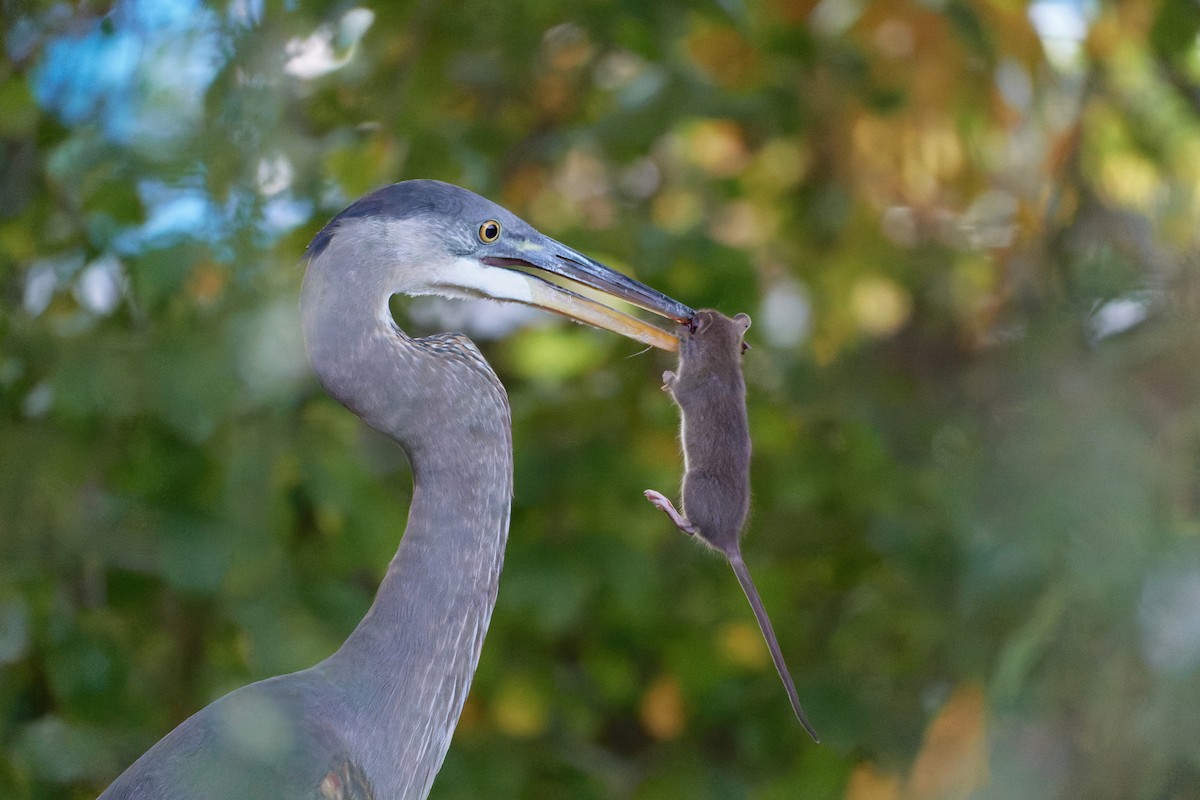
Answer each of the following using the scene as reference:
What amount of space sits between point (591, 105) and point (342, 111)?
0.64m

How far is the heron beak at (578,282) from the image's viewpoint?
1200 mm

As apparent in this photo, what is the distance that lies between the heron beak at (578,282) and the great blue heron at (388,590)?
0.03m

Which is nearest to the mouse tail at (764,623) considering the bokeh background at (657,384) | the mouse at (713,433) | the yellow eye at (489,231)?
the mouse at (713,433)

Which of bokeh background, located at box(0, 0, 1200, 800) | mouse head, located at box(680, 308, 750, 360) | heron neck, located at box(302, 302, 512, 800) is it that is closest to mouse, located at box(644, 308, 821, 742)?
mouse head, located at box(680, 308, 750, 360)

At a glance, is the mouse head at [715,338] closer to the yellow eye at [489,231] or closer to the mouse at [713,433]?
the mouse at [713,433]

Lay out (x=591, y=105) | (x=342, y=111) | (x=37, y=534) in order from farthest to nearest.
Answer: (x=591, y=105) → (x=342, y=111) → (x=37, y=534)

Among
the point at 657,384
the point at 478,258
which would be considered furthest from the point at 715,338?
the point at 657,384

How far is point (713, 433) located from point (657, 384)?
4.87 ft

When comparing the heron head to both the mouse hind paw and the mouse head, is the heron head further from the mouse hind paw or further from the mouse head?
the mouse hind paw

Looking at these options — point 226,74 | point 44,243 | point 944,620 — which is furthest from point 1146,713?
point 44,243

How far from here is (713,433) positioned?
117 cm

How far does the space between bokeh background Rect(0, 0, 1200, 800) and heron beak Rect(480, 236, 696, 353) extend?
1.21 feet

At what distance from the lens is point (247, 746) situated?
1117 millimetres

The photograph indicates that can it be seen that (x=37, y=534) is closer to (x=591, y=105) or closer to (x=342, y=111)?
(x=342, y=111)
